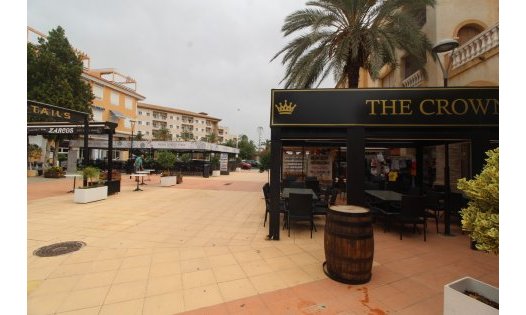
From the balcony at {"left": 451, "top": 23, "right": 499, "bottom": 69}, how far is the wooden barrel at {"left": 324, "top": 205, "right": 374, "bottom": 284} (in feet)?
25.1

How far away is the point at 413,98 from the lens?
5578 mm

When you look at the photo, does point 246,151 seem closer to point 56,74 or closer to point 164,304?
point 56,74

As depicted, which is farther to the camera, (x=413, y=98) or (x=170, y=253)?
(x=413, y=98)

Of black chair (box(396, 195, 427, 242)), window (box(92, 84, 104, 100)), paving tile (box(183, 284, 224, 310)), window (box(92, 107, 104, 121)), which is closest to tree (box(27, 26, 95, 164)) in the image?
window (box(92, 107, 104, 121))

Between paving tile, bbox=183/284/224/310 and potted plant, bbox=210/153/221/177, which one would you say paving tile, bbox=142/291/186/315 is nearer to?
paving tile, bbox=183/284/224/310

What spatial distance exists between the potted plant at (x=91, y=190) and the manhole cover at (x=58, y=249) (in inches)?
192

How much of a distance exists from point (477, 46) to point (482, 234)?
8872 mm

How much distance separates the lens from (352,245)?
11.6 feet

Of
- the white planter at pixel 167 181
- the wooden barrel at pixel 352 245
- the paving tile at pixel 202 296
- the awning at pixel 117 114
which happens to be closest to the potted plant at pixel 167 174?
the white planter at pixel 167 181

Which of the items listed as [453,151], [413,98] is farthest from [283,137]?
[453,151]

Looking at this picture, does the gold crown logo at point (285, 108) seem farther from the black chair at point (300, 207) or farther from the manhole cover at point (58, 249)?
the manhole cover at point (58, 249)

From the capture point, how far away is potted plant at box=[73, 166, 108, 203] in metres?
9.31
